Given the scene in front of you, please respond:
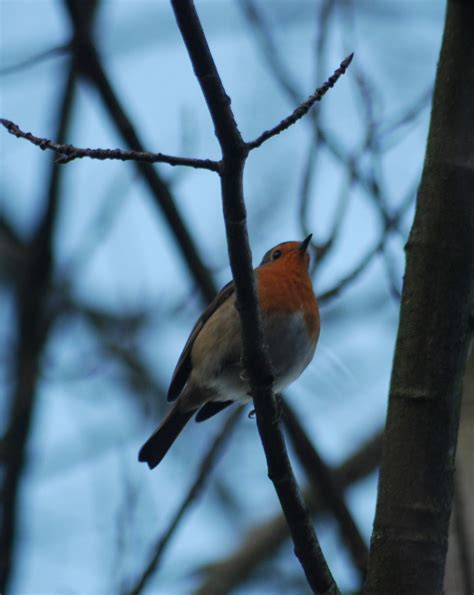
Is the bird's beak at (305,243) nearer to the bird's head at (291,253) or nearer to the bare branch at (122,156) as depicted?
the bird's head at (291,253)

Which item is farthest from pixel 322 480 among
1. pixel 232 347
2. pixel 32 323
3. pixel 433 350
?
pixel 32 323

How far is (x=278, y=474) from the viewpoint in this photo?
2.39m

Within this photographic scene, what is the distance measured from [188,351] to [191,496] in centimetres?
73

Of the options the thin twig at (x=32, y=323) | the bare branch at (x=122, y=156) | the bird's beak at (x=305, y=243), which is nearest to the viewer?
the bare branch at (x=122, y=156)

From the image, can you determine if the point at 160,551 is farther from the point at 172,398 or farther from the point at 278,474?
the point at 278,474

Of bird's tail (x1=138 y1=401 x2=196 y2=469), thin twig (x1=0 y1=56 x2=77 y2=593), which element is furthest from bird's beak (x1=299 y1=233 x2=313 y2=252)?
thin twig (x1=0 y1=56 x2=77 y2=593)

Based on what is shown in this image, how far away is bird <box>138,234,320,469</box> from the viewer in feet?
12.9

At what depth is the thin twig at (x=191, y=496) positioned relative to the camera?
3.63 meters

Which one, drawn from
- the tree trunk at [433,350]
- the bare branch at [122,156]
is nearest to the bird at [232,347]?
the tree trunk at [433,350]

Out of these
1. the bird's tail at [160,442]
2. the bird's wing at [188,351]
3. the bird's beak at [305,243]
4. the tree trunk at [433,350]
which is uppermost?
the bird's beak at [305,243]

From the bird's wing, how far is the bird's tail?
84mm

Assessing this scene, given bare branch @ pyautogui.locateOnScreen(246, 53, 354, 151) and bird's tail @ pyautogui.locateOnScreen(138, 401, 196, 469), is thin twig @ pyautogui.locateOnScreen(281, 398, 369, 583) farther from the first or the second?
bare branch @ pyautogui.locateOnScreen(246, 53, 354, 151)

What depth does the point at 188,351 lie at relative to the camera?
14.2 ft

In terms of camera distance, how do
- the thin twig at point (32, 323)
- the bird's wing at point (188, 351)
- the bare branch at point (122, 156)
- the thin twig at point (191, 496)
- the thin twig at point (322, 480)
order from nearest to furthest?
the bare branch at point (122, 156), the thin twig at point (191, 496), the thin twig at point (322, 480), the bird's wing at point (188, 351), the thin twig at point (32, 323)
